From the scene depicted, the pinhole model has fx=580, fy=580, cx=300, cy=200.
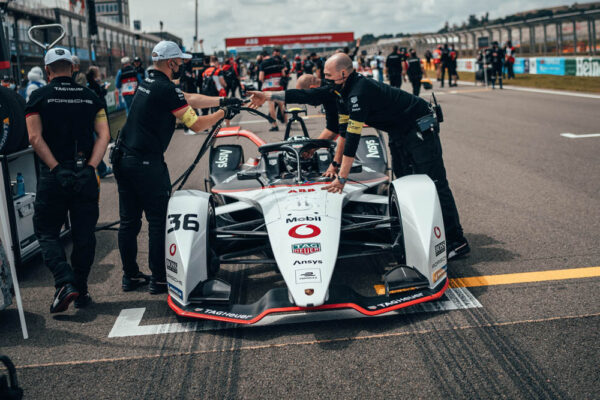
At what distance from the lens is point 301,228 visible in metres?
4.18

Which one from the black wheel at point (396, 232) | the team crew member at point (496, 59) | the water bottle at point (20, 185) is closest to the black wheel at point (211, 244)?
the black wheel at point (396, 232)

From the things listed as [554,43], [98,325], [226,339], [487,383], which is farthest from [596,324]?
[554,43]

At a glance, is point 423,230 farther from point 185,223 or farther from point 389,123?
point 185,223

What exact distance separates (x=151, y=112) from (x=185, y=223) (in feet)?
3.08

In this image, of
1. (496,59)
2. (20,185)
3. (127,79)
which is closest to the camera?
(20,185)

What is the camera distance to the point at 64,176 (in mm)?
4285

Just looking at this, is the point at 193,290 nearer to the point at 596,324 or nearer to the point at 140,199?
the point at 140,199

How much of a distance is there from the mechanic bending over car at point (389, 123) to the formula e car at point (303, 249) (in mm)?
341

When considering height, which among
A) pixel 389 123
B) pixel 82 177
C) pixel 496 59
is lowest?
pixel 82 177

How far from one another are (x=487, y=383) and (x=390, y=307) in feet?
3.03

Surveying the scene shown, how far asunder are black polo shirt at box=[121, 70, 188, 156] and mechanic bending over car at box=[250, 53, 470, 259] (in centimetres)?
112

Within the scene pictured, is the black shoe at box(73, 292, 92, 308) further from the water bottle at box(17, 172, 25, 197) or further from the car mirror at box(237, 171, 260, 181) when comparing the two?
the water bottle at box(17, 172, 25, 197)

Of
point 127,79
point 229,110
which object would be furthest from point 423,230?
point 127,79

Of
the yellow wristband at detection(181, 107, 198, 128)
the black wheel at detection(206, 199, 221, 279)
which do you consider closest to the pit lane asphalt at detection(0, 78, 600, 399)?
the black wheel at detection(206, 199, 221, 279)
